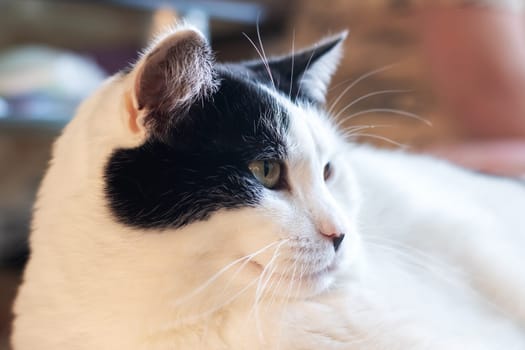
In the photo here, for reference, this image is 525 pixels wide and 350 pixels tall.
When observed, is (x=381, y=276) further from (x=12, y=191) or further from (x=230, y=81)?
(x=12, y=191)

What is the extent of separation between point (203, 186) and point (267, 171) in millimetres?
82

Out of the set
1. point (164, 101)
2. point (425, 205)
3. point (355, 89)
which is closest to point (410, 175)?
point (425, 205)

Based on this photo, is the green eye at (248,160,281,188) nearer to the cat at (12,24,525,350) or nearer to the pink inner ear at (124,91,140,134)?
the cat at (12,24,525,350)

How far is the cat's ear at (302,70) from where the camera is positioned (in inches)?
31.0

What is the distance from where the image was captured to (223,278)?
24.3 inches

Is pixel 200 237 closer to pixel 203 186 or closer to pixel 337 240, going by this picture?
pixel 203 186

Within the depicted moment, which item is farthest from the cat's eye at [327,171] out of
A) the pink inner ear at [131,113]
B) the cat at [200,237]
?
the pink inner ear at [131,113]

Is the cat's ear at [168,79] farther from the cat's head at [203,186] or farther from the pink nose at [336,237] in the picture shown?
the pink nose at [336,237]

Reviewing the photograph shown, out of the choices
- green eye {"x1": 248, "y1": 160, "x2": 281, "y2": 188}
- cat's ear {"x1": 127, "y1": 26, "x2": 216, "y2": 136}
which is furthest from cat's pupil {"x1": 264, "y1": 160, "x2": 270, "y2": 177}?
cat's ear {"x1": 127, "y1": 26, "x2": 216, "y2": 136}

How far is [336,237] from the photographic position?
0.65m

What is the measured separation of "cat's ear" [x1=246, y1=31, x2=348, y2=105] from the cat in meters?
0.04

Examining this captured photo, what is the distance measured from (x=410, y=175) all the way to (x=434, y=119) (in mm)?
923

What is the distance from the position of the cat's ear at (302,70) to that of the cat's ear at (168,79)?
18cm

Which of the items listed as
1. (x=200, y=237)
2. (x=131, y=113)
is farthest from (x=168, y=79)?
(x=200, y=237)
